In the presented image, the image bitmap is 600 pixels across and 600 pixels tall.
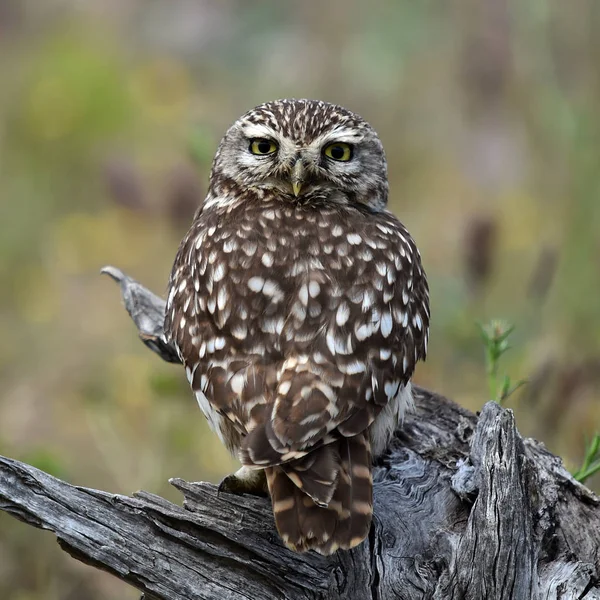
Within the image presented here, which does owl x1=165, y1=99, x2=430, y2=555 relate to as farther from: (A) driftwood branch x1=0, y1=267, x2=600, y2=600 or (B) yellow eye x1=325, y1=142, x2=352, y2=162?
(A) driftwood branch x1=0, y1=267, x2=600, y2=600

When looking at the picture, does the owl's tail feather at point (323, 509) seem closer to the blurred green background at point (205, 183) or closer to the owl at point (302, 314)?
the owl at point (302, 314)

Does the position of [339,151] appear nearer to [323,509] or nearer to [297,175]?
[297,175]

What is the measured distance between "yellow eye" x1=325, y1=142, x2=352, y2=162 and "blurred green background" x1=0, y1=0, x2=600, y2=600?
0.80 m

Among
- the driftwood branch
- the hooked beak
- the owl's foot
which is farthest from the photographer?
the hooked beak

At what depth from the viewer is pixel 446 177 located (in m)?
8.02

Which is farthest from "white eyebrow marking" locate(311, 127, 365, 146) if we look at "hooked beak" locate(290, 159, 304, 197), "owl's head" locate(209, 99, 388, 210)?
"hooked beak" locate(290, 159, 304, 197)

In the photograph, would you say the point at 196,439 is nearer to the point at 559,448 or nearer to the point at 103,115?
the point at 559,448

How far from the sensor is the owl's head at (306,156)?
3604mm

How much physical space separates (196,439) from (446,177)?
3787 mm

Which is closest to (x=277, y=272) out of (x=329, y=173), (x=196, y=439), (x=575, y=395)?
(x=329, y=173)

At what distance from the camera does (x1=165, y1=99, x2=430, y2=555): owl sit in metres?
2.86

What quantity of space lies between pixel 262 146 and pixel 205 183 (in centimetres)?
244

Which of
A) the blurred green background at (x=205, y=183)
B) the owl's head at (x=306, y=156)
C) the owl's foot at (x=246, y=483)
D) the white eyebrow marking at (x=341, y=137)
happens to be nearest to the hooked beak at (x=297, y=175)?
the owl's head at (x=306, y=156)

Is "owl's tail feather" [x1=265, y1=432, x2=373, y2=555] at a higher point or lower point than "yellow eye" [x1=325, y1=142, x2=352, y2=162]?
lower
